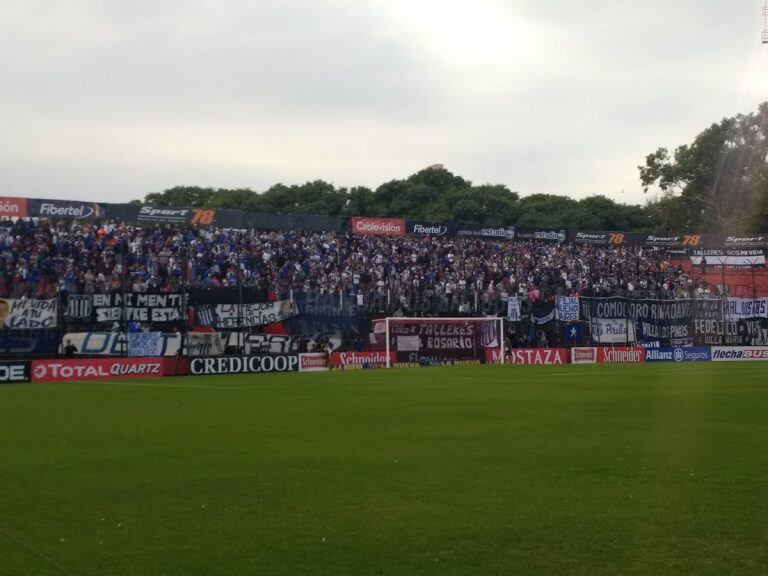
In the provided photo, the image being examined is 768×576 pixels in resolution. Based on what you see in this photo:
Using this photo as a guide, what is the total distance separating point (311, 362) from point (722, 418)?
26.1m

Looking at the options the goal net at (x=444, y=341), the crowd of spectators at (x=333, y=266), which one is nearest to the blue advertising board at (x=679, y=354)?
the crowd of spectators at (x=333, y=266)

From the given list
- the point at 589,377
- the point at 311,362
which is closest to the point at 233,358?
the point at 311,362

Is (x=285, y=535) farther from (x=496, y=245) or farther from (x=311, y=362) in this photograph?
(x=496, y=245)

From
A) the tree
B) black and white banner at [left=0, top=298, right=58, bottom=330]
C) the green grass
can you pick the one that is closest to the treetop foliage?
the tree

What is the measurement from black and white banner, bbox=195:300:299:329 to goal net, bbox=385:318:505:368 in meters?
5.37

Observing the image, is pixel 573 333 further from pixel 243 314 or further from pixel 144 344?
pixel 144 344

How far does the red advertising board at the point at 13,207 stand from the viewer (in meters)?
40.8

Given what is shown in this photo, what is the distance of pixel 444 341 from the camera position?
46.5 m

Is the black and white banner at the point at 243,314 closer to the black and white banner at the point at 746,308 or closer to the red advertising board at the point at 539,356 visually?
the red advertising board at the point at 539,356

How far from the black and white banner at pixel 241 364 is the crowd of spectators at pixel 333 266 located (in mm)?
3436

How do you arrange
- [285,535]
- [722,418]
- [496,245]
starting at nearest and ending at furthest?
[285,535]
[722,418]
[496,245]

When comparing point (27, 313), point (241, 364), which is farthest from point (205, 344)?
point (27, 313)

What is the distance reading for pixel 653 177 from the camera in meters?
92.3

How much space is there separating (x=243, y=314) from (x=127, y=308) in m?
5.48
